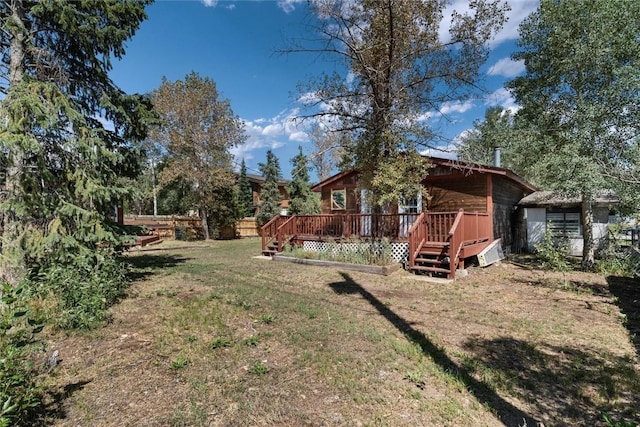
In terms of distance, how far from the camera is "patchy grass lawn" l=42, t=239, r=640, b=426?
2.86 m

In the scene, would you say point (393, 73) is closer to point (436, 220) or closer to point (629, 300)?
point (436, 220)

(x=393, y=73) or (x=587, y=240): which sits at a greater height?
(x=393, y=73)

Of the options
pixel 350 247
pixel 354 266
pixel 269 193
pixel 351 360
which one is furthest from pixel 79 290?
pixel 269 193

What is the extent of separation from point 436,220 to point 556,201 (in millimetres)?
7801

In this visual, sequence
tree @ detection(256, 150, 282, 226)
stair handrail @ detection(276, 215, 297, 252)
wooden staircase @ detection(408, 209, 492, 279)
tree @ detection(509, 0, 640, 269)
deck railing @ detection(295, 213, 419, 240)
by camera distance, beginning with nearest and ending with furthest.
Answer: tree @ detection(509, 0, 640, 269) < wooden staircase @ detection(408, 209, 492, 279) < deck railing @ detection(295, 213, 419, 240) < stair handrail @ detection(276, 215, 297, 252) < tree @ detection(256, 150, 282, 226)

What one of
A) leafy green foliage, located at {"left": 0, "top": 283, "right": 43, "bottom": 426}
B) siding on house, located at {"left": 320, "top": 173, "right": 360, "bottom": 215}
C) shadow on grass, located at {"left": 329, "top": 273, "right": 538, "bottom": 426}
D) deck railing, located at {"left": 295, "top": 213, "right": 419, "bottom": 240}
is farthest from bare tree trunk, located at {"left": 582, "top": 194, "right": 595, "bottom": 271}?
leafy green foliage, located at {"left": 0, "top": 283, "right": 43, "bottom": 426}

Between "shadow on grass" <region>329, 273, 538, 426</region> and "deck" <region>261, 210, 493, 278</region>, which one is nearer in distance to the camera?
"shadow on grass" <region>329, 273, 538, 426</region>

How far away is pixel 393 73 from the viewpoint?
9.87m

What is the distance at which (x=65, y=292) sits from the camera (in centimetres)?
476

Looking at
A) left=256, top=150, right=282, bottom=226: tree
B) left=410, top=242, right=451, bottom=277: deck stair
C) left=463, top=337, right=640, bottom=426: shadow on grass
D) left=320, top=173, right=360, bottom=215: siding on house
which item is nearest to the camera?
left=463, top=337, right=640, bottom=426: shadow on grass

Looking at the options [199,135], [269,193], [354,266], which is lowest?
[354,266]

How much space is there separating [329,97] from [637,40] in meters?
8.24

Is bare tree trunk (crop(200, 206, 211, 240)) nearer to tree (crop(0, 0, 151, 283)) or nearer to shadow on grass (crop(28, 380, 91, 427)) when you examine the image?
tree (crop(0, 0, 151, 283))

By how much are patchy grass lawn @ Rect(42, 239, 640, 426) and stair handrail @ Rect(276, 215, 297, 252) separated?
19.2ft
